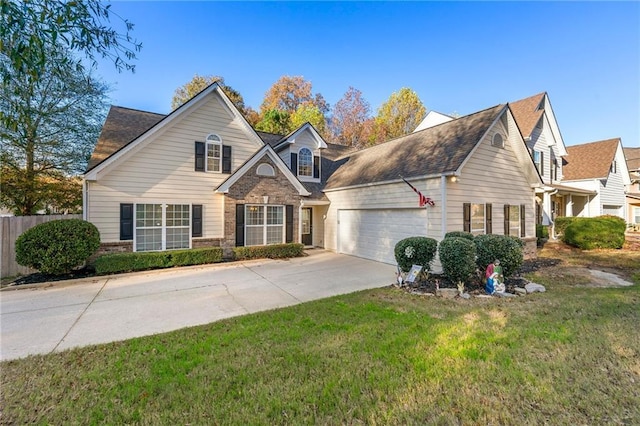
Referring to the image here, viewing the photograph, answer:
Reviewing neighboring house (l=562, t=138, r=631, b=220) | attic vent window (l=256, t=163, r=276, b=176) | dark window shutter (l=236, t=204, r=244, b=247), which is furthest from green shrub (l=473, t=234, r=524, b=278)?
neighboring house (l=562, t=138, r=631, b=220)

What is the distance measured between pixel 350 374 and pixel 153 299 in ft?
17.9

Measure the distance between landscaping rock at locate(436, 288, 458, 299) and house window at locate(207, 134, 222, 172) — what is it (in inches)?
392

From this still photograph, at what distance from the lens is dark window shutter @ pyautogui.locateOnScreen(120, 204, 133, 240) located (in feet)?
32.8

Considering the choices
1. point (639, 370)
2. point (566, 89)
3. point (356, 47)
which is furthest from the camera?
point (356, 47)

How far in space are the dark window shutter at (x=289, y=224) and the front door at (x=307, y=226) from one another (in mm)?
3162

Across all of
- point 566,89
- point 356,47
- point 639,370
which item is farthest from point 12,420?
point 566,89

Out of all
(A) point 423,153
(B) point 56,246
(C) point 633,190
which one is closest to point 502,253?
(A) point 423,153

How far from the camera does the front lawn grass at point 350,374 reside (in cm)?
268

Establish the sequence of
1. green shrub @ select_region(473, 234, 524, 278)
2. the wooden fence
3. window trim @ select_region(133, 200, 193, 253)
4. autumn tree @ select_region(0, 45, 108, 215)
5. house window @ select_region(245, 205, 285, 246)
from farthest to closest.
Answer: autumn tree @ select_region(0, 45, 108, 215), house window @ select_region(245, 205, 285, 246), window trim @ select_region(133, 200, 193, 253), the wooden fence, green shrub @ select_region(473, 234, 524, 278)

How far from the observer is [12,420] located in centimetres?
265

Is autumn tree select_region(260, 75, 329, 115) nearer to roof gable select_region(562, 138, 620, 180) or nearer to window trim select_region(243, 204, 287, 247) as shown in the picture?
window trim select_region(243, 204, 287, 247)

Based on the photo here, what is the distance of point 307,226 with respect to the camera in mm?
16016

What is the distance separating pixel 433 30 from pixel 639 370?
14.6 m

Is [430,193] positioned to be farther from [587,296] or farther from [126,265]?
[126,265]
